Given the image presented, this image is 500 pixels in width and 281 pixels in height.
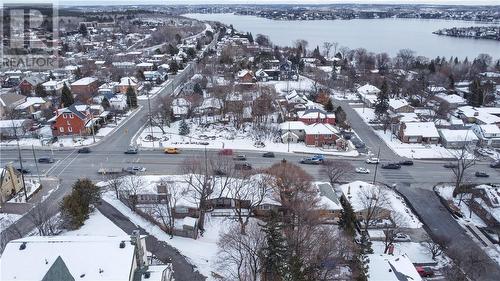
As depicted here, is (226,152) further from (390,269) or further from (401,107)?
(401,107)

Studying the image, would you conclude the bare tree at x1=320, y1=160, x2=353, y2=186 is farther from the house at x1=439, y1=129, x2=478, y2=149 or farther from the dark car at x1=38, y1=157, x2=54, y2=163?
the dark car at x1=38, y1=157, x2=54, y2=163

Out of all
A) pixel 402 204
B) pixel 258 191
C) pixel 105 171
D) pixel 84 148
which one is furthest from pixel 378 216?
pixel 84 148

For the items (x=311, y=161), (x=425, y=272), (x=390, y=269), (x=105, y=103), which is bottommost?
(x=425, y=272)

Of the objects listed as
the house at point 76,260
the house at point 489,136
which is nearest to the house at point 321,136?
the house at point 489,136

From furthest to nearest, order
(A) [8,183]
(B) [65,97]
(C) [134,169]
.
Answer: (B) [65,97] → (C) [134,169] → (A) [8,183]

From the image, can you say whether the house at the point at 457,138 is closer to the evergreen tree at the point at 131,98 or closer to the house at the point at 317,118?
the house at the point at 317,118

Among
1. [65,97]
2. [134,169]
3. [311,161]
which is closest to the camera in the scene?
[134,169]

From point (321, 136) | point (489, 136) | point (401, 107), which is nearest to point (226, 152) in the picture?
point (321, 136)

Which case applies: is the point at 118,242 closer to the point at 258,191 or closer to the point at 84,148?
the point at 258,191
